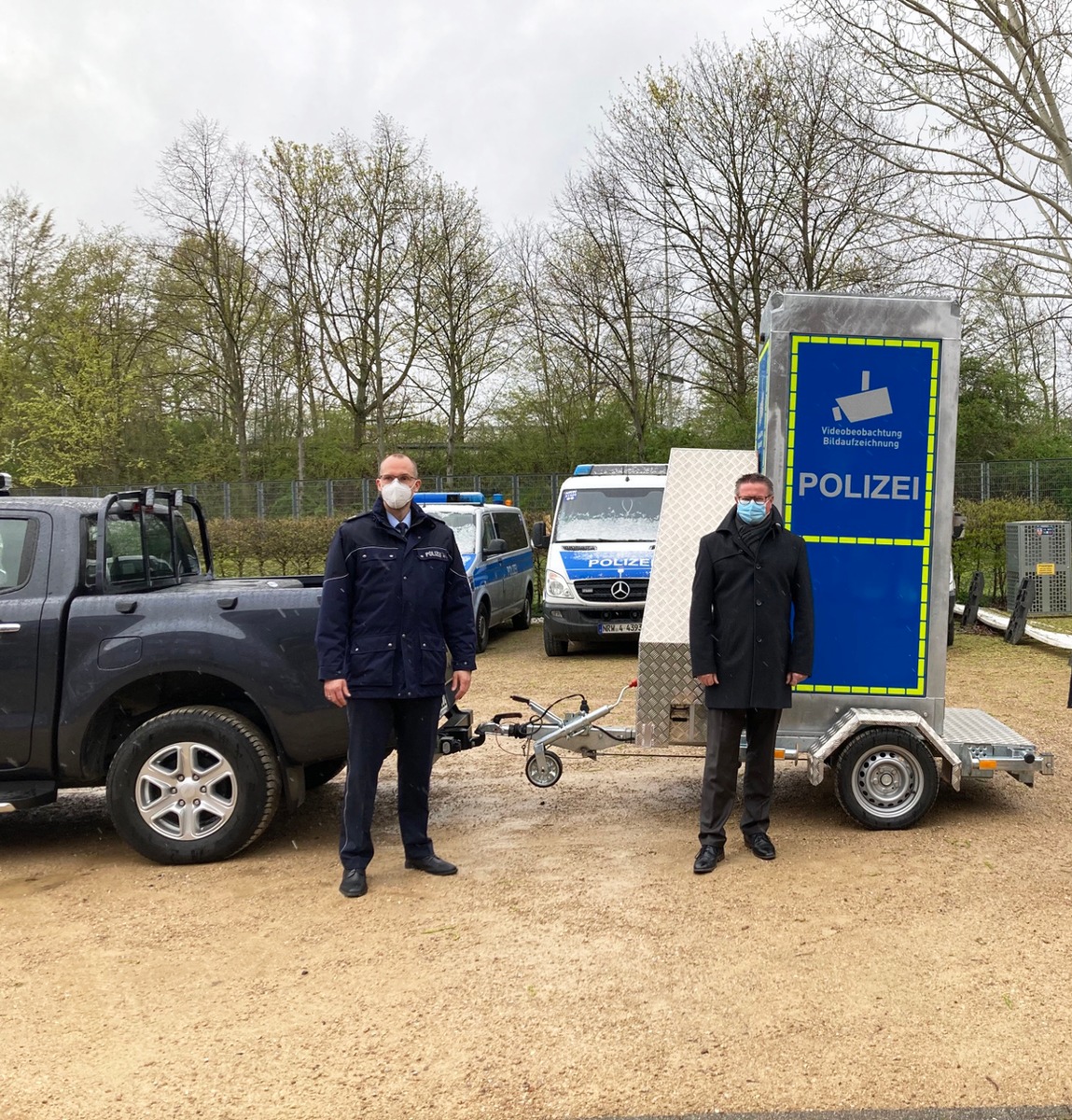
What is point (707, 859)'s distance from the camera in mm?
5113

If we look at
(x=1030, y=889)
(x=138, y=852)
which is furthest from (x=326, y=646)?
(x=1030, y=889)

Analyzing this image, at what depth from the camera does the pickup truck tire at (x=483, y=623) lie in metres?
13.6

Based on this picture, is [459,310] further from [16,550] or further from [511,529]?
[16,550]

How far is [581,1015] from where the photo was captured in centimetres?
363

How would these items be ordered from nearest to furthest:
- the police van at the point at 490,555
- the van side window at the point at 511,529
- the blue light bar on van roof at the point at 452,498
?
the police van at the point at 490,555 → the blue light bar on van roof at the point at 452,498 → the van side window at the point at 511,529

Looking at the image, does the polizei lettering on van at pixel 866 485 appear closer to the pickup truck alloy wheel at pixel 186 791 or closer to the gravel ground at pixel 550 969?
the gravel ground at pixel 550 969

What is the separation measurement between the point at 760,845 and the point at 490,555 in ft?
30.4

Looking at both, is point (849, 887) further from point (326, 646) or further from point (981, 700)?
point (981, 700)

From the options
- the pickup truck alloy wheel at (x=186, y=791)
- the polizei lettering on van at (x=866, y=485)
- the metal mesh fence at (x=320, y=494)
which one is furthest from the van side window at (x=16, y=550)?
the metal mesh fence at (x=320, y=494)

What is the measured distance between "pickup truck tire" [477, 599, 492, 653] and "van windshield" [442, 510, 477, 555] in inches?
29.4

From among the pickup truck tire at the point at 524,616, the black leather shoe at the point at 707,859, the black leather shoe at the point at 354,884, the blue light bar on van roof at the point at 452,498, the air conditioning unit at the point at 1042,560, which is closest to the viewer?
the black leather shoe at the point at 354,884

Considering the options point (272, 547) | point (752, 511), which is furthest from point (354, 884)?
point (272, 547)

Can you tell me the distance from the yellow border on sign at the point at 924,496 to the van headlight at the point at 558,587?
23.6ft

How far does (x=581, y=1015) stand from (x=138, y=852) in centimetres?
277
